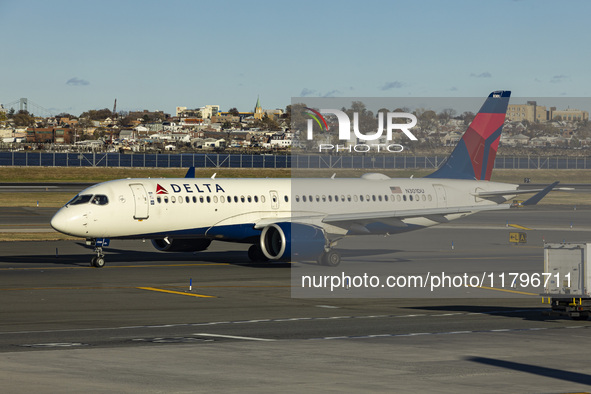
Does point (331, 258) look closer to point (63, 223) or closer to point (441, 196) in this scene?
point (441, 196)

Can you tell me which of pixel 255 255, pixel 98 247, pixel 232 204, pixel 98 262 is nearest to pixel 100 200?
pixel 98 247

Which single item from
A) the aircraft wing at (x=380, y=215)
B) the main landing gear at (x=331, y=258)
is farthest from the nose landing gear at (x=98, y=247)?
the aircraft wing at (x=380, y=215)

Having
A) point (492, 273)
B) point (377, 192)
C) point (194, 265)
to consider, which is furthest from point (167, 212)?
point (492, 273)

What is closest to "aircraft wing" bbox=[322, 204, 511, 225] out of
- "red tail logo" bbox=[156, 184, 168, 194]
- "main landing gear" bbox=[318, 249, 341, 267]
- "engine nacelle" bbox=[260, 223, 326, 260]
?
"engine nacelle" bbox=[260, 223, 326, 260]

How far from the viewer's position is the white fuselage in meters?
42.6

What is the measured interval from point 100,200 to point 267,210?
867 centimetres

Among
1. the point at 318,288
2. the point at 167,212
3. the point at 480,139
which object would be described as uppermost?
the point at 480,139

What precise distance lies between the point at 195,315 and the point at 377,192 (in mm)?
22623

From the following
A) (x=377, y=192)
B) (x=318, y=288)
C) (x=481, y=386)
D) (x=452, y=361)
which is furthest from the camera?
(x=377, y=192)

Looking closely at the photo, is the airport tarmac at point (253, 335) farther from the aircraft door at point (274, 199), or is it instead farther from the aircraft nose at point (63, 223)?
the aircraft door at point (274, 199)

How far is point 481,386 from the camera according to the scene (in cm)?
1744

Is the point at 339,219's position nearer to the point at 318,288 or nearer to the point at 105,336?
the point at 318,288

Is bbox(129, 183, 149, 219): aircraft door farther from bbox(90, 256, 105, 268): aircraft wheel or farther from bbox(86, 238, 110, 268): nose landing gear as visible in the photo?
bbox(90, 256, 105, 268): aircraft wheel

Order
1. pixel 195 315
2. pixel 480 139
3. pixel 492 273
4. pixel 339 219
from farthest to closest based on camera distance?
pixel 480 139, pixel 339 219, pixel 492 273, pixel 195 315
